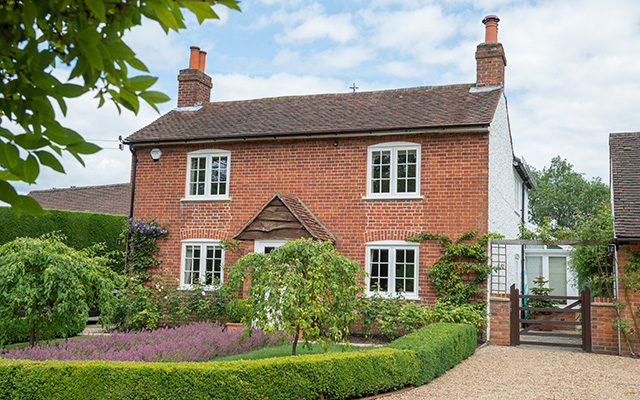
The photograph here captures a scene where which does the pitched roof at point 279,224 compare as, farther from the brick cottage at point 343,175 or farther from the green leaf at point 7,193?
the green leaf at point 7,193

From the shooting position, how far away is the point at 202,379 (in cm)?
743

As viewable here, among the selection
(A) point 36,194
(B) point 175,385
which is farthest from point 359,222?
(A) point 36,194

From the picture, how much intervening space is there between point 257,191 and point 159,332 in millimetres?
5405

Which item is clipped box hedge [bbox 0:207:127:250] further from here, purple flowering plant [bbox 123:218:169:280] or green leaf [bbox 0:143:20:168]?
green leaf [bbox 0:143:20:168]

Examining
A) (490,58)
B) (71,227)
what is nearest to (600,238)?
(490,58)

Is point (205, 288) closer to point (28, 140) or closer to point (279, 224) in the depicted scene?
point (279, 224)

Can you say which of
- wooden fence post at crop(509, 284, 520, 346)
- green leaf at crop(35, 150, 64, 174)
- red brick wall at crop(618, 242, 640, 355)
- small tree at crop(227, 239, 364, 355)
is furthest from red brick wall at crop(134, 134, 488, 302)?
green leaf at crop(35, 150, 64, 174)

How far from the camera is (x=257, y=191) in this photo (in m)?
16.7

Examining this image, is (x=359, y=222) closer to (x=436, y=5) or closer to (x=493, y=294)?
(x=493, y=294)

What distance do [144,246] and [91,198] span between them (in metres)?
16.2

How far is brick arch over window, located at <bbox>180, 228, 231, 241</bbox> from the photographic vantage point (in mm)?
16812

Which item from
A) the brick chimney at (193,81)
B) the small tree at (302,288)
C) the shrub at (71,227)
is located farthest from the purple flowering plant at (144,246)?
the small tree at (302,288)

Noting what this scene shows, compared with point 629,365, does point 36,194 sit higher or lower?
higher

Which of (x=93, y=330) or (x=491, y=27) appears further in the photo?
(x=491, y=27)
